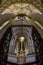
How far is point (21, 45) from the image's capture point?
32031 mm

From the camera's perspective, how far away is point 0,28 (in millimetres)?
16844

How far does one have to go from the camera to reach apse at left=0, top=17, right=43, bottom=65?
55.4 ft

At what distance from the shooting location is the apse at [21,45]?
16.9m

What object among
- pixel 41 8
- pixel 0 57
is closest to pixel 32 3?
pixel 41 8

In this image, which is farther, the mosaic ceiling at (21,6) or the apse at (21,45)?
the apse at (21,45)

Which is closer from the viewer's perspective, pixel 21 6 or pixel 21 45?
pixel 21 6

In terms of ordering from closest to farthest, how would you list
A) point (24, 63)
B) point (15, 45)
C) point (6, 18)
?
point (6, 18), point (24, 63), point (15, 45)

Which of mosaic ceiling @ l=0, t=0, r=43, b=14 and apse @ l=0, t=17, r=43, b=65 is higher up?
mosaic ceiling @ l=0, t=0, r=43, b=14

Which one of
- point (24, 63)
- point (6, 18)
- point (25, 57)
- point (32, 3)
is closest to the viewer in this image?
point (32, 3)

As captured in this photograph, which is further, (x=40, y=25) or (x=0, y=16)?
(x=40, y=25)

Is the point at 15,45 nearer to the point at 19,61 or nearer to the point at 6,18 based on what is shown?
the point at 19,61

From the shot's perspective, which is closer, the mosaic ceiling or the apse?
the mosaic ceiling

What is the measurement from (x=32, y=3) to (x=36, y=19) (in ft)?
6.96

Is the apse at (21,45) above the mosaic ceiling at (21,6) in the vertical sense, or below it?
below
